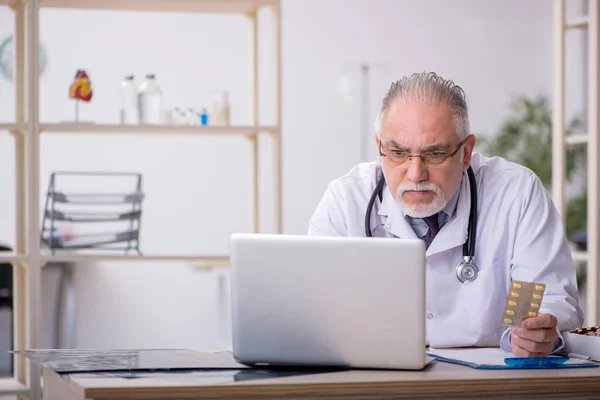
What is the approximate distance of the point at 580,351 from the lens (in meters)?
1.79

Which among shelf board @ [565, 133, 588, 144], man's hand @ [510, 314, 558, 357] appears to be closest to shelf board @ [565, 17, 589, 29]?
shelf board @ [565, 133, 588, 144]

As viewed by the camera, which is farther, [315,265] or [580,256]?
[580,256]

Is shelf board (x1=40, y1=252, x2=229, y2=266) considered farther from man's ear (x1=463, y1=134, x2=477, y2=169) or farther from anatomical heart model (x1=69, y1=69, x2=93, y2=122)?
man's ear (x1=463, y1=134, x2=477, y2=169)

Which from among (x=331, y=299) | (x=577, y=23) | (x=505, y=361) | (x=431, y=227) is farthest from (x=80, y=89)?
(x=505, y=361)

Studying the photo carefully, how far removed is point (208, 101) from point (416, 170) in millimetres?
4134

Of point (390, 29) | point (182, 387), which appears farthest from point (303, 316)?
point (390, 29)

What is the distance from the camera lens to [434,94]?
6.87 ft

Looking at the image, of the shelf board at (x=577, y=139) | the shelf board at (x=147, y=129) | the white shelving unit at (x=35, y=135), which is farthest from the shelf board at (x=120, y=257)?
the shelf board at (x=577, y=139)

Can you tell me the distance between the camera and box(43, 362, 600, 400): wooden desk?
138 centimetres

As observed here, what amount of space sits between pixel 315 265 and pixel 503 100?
18.2 ft

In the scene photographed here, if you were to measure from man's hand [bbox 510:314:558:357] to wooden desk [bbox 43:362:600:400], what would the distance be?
0.46ft

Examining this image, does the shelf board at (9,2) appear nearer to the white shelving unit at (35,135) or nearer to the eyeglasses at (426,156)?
the white shelving unit at (35,135)

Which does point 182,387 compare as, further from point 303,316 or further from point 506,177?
point 506,177

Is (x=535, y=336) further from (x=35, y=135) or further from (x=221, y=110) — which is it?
(x=35, y=135)
